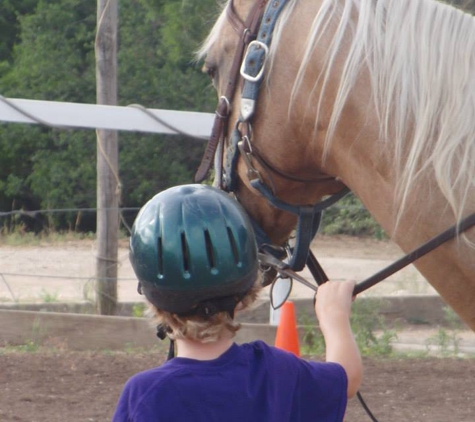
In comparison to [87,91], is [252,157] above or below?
above

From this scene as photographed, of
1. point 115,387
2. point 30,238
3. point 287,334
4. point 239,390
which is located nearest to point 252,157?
point 239,390

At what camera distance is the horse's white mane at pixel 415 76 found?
197cm

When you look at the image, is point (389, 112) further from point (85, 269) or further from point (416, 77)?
point (85, 269)

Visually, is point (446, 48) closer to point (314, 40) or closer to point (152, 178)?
point (314, 40)

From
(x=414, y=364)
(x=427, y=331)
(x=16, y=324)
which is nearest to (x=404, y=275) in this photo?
(x=427, y=331)

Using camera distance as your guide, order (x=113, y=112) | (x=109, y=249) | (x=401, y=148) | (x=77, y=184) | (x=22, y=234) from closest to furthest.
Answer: (x=401, y=148)
(x=113, y=112)
(x=109, y=249)
(x=22, y=234)
(x=77, y=184)

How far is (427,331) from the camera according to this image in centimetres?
891

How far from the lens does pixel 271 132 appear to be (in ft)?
7.61

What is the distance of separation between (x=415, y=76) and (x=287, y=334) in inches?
140

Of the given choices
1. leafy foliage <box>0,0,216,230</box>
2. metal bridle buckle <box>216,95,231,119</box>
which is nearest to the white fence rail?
metal bridle buckle <box>216,95,231,119</box>

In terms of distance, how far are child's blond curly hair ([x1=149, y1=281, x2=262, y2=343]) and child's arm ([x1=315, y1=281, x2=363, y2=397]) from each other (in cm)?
22

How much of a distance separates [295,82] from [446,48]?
0.39m

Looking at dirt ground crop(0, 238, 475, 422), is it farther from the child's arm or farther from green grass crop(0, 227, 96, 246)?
green grass crop(0, 227, 96, 246)

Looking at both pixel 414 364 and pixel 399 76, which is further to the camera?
pixel 414 364
